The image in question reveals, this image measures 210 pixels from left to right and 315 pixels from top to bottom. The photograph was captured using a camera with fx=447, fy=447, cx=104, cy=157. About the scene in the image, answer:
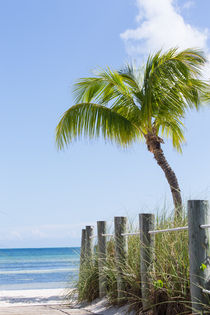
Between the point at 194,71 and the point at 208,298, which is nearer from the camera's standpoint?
the point at 208,298

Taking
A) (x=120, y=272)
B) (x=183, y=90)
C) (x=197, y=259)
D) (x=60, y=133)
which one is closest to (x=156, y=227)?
(x=120, y=272)

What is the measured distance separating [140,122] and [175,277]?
6555 mm

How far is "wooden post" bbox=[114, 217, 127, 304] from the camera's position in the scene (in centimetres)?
623

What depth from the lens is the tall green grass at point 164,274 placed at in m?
4.78

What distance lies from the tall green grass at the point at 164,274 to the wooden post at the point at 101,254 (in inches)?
12.0

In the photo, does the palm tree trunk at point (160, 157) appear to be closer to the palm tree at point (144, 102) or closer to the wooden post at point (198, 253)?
the palm tree at point (144, 102)

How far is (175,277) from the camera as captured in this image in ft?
16.0

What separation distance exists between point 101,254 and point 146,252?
6.60 ft

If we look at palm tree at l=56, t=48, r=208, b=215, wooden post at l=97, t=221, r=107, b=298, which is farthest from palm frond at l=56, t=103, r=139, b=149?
wooden post at l=97, t=221, r=107, b=298

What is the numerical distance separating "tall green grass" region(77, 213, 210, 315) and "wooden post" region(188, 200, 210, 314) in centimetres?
15

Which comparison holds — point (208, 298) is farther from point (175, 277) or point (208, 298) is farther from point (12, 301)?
point (12, 301)

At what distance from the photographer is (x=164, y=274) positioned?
5.00 meters

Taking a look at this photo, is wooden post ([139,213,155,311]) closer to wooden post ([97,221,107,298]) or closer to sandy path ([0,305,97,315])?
sandy path ([0,305,97,315])

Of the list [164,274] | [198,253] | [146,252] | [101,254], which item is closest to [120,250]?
[101,254]
